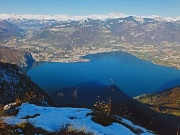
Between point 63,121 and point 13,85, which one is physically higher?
point 63,121

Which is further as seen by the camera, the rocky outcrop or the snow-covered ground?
the rocky outcrop

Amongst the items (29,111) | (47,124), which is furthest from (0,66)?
(47,124)

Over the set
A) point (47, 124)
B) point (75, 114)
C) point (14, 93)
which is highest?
point (47, 124)

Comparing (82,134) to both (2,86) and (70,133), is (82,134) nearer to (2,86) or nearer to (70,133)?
(70,133)

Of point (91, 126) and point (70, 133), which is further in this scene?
point (91, 126)

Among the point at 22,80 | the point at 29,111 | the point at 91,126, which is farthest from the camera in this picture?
the point at 22,80

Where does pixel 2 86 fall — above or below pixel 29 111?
below

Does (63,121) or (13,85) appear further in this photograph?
(13,85)

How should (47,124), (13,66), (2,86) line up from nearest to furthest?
1. (47,124)
2. (2,86)
3. (13,66)

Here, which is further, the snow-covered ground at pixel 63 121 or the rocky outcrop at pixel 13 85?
the rocky outcrop at pixel 13 85

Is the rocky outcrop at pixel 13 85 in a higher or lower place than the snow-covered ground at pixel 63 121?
lower

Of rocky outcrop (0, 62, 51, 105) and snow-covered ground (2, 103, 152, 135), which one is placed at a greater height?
snow-covered ground (2, 103, 152, 135)
